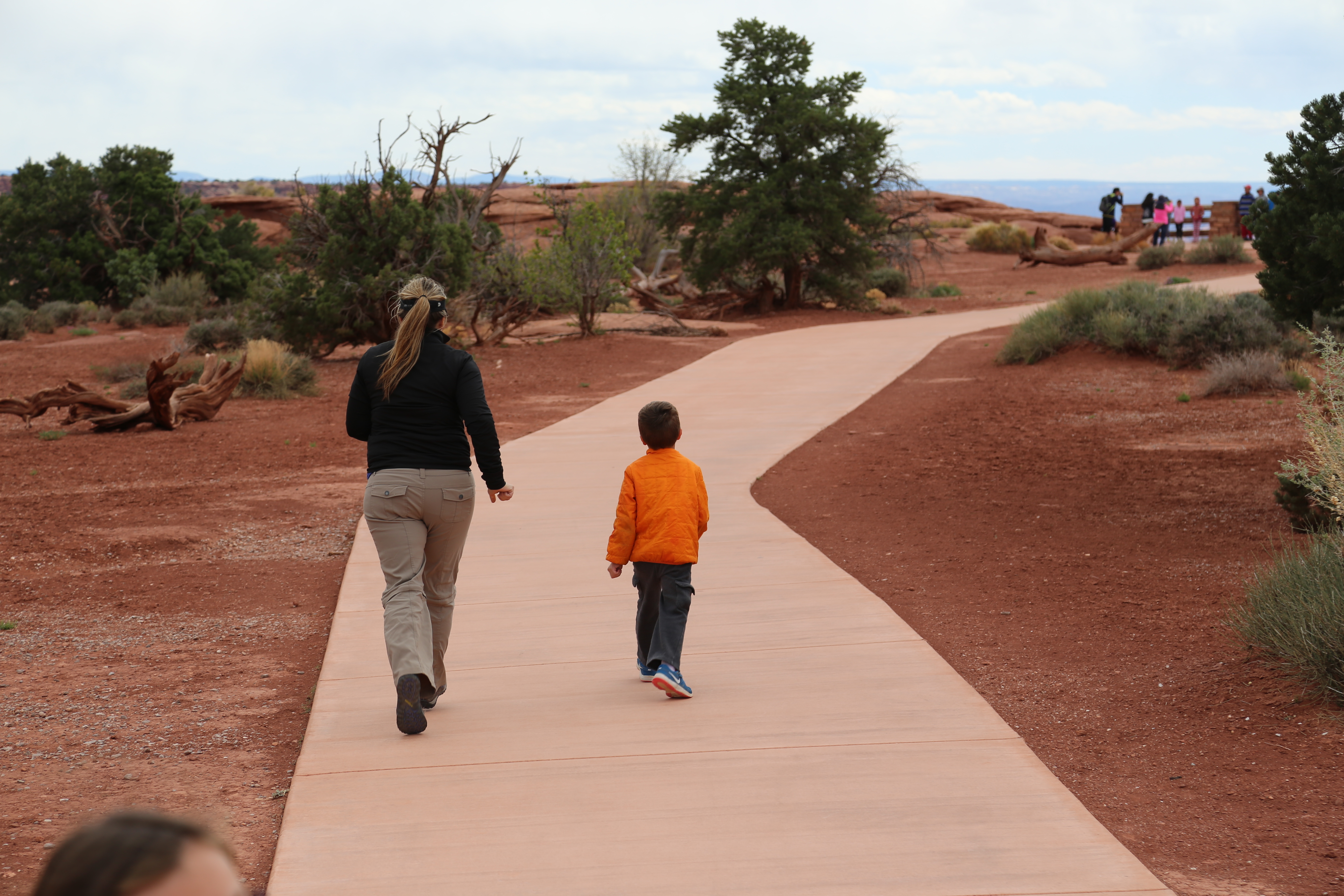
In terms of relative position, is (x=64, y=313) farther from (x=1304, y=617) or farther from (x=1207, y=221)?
(x=1207, y=221)

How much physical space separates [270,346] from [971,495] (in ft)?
41.8

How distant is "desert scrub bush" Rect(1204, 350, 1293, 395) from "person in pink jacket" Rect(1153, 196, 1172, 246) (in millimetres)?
29752

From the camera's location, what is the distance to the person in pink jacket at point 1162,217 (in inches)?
1742

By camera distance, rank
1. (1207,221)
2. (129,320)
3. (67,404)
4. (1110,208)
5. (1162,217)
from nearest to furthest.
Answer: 1. (67,404)
2. (129,320)
3. (1162,217)
4. (1110,208)
5. (1207,221)

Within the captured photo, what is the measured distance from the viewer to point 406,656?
16.4 ft

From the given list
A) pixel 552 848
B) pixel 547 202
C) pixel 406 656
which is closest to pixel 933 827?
pixel 552 848

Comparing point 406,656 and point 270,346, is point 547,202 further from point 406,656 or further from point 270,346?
point 406,656

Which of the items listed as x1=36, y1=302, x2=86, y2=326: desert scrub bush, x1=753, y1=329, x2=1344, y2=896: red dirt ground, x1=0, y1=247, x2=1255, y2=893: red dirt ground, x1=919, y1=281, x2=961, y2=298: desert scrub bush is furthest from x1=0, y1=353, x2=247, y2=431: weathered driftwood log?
x1=919, y1=281, x2=961, y2=298: desert scrub bush

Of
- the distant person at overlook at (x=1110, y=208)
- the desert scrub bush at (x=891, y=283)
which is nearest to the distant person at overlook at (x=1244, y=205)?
the distant person at overlook at (x=1110, y=208)

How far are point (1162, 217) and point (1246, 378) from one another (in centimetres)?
3158

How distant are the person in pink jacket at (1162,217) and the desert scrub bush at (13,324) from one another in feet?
119

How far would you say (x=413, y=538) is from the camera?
5.13 metres

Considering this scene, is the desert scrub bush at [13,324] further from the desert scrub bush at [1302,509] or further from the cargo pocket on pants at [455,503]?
the desert scrub bush at [1302,509]

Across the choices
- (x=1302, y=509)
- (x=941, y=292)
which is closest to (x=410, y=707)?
(x=1302, y=509)
